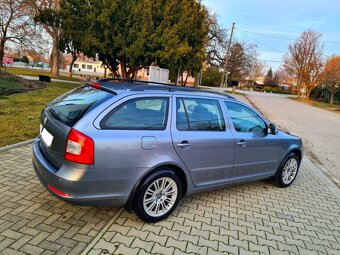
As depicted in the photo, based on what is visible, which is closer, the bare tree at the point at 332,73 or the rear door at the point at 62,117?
the rear door at the point at 62,117

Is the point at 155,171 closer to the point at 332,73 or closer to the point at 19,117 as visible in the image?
the point at 19,117

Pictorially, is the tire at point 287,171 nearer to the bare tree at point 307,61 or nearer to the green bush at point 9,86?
the green bush at point 9,86

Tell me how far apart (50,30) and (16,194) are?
3369 centimetres

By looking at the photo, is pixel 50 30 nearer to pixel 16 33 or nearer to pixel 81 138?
pixel 16 33

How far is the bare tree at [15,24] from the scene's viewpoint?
1254 inches

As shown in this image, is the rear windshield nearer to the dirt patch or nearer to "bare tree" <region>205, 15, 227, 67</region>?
the dirt patch

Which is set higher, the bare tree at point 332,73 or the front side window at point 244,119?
the bare tree at point 332,73

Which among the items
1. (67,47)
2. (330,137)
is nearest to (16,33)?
(67,47)

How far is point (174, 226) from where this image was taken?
3648 mm

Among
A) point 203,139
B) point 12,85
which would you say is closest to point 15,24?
point 12,85

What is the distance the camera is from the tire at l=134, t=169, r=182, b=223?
346 cm

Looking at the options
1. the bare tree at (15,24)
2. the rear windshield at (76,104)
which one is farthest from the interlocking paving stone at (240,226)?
the bare tree at (15,24)

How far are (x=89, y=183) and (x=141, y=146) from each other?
0.65 meters

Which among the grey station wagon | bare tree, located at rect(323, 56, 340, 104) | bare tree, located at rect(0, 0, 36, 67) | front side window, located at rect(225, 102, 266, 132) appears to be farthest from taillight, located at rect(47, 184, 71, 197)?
bare tree, located at rect(323, 56, 340, 104)
